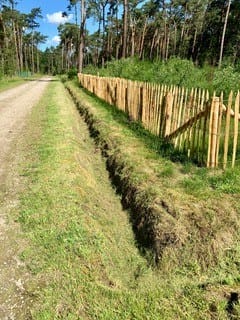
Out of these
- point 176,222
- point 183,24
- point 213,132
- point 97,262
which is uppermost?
point 183,24

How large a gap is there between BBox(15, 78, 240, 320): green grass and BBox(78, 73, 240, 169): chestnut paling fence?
646mm

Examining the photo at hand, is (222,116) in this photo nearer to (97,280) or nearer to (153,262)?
(153,262)

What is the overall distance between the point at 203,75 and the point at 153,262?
815 centimetres

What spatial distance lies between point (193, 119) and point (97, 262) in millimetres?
3263

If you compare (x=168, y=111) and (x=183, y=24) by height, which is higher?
(x=183, y=24)

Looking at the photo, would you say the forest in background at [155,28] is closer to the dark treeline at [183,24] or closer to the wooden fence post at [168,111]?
the dark treeline at [183,24]

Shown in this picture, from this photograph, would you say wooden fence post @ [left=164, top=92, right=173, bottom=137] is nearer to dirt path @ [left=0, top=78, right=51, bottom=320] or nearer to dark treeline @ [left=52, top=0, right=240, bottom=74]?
dirt path @ [left=0, top=78, right=51, bottom=320]

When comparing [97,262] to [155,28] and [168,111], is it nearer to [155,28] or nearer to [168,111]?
[168,111]

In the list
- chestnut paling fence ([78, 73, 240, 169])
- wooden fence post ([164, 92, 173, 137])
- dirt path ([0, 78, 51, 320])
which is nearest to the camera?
dirt path ([0, 78, 51, 320])

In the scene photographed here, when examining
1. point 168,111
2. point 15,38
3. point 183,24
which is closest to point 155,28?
point 183,24

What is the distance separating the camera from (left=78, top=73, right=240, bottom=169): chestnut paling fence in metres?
Answer: 4.94

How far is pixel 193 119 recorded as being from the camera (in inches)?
220

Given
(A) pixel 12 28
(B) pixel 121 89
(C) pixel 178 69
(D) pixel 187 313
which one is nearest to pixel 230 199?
(D) pixel 187 313

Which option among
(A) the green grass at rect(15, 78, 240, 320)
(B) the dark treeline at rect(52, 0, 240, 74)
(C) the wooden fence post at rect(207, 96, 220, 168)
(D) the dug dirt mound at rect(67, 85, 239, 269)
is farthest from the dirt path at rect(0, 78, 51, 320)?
(B) the dark treeline at rect(52, 0, 240, 74)
